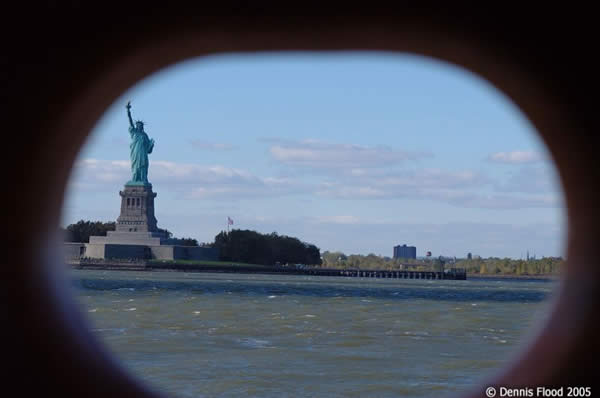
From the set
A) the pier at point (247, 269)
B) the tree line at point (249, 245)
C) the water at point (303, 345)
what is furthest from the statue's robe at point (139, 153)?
the water at point (303, 345)

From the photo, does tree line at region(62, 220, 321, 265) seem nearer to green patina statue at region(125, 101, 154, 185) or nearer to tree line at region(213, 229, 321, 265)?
tree line at region(213, 229, 321, 265)

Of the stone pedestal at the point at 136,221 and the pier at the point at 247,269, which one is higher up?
the stone pedestal at the point at 136,221

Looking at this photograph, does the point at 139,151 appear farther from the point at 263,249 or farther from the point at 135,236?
the point at 263,249

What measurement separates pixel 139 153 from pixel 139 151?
1.17 ft

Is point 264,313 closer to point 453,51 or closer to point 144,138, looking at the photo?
point 453,51

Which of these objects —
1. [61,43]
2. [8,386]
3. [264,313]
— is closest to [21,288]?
[8,386]

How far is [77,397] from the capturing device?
5930 millimetres

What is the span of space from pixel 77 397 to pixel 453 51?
10.1ft

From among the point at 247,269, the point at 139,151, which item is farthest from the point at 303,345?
the point at 247,269

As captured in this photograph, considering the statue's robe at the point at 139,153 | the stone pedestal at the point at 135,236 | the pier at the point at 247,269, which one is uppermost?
the statue's robe at the point at 139,153

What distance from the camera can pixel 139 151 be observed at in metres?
86.3

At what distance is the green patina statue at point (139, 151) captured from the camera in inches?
3305

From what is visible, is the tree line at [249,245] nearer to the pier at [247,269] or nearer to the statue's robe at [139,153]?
the pier at [247,269]

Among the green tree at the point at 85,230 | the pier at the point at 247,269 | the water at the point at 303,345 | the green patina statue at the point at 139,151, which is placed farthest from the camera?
the green tree at the point at 85,230
